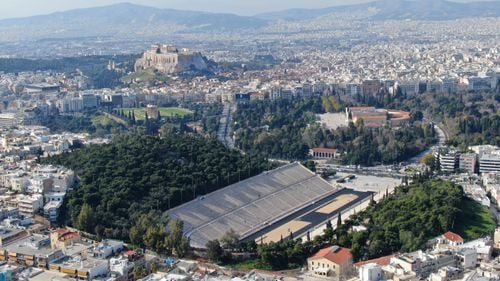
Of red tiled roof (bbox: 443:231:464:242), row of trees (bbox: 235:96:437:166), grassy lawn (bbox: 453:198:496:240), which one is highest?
red tiled roof (bbox: 443:231:464:242)

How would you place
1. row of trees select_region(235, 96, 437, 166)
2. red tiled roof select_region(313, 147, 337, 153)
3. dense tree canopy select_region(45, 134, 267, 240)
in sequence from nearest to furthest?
1. dense tree canopy select_region(45, 134, 267, 240)
2. row of trees select_region(235, 96, 437, 166)
3. red tiled roof select_region(313, 147, 337, 153)

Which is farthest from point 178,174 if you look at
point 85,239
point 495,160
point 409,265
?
point 495,160

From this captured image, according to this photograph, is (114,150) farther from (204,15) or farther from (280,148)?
(204,15)

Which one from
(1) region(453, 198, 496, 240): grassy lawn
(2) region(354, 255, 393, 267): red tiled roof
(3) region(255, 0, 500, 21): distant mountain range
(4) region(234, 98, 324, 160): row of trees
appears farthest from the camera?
(3) region(255, 0, 500, 21): distant mountain range

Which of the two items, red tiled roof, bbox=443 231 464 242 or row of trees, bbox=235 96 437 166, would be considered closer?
red tiled roof, bbox=443 231 464 242

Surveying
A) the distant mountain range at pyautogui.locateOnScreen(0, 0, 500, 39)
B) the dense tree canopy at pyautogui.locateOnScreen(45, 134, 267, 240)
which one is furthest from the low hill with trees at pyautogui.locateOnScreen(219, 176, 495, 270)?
the distant mountain range at pyautogui.locateOnScreen(0, 0, 500, 39)

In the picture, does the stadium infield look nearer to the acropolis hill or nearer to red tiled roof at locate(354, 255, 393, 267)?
red tiled roof at locate(354, 255, 393, 267)

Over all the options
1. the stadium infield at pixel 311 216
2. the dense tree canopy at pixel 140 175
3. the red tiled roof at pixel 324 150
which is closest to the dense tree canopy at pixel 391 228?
the stadium infield at pixel 311 216
